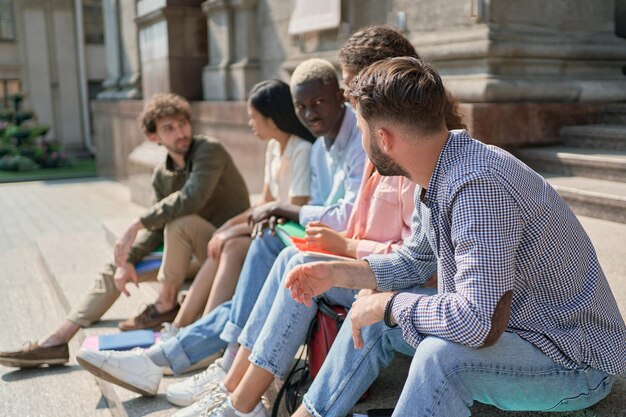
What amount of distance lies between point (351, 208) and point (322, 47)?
162 inches

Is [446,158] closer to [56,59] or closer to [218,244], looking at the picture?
[218,244]

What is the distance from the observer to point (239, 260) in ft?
11.4

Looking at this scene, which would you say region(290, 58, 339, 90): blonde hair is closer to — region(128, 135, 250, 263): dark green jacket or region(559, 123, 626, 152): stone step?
region(128, 135, 250, 263): dark green jacket

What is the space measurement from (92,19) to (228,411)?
25693 millimetres

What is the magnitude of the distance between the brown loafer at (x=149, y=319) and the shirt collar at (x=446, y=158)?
248cm

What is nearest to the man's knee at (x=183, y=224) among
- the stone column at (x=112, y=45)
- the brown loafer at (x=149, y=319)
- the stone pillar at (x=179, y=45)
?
the brown loafer at (x=149, y=319)

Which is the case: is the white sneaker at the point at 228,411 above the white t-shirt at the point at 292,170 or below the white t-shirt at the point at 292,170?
below

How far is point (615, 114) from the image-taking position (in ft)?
16.6

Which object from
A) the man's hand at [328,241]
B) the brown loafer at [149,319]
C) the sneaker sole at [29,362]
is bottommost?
the sneaker sole at [29,362]

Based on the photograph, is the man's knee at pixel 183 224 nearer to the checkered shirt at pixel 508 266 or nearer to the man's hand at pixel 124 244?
the man's hand at pixel 124 244

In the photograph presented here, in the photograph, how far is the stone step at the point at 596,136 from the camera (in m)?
4.66

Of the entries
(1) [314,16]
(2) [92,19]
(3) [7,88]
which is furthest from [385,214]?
(3) [7,88]

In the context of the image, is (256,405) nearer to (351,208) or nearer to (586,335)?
(351,208)

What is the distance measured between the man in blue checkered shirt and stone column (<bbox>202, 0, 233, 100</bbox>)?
260 inches
